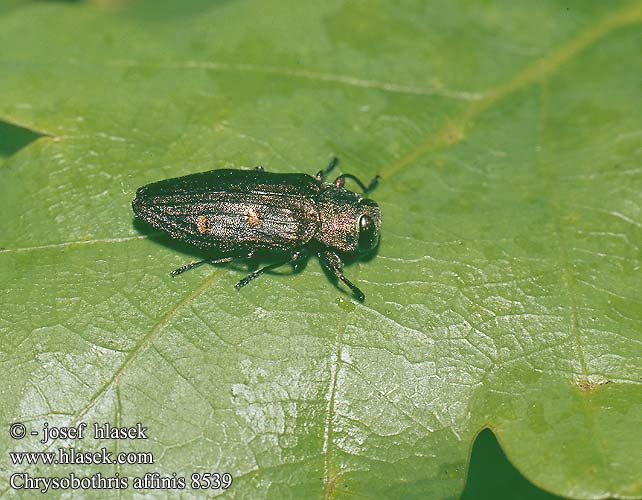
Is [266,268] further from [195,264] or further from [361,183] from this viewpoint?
[361,183]

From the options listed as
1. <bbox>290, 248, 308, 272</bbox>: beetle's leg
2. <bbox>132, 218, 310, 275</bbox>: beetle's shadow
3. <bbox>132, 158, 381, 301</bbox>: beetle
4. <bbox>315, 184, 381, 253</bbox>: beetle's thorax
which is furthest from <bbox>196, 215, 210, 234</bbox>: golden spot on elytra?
<bbox>315, 184, 381, 253</bbox>: beetle's thorax

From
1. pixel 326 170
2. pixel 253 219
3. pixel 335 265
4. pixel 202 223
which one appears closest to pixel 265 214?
pixel 253 219

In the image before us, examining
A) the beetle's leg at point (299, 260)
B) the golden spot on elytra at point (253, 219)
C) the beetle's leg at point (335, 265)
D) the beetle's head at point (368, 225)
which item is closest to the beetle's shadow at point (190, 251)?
the beetle's leg at point (299, 260)

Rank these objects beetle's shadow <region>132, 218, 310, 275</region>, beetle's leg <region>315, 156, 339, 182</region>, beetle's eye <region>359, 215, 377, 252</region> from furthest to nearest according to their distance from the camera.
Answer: beetle's leg <region>315, 156, 339, 182</region> → beetle's eye <region>359, 215, 377, 252</region> → beetle's shadow <region>132, 218, 310, 275</region>

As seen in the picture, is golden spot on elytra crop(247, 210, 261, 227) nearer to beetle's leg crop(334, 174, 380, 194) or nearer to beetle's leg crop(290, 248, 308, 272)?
beetle's leg crop(290, 248, 308, 272)

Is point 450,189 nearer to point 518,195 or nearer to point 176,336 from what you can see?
point 518,195

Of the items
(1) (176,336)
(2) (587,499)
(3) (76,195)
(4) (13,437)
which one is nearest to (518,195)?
(2) (587,499)
